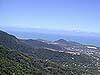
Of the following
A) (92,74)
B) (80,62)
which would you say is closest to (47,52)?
(80,62)

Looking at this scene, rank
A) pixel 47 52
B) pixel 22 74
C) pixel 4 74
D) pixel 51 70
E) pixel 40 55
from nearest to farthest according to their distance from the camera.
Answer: pixel 4 74, pixel 22 74, pixel 51 70, pixel 40 55, pixel 47 52

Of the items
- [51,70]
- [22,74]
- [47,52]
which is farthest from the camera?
[47,52]

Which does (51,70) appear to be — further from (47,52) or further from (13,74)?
(47,52)

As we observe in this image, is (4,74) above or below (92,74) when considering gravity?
above

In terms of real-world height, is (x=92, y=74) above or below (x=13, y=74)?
below

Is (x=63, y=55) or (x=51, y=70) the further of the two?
(x=63, y=55)

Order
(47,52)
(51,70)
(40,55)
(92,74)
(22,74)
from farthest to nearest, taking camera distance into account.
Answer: (47,52) → (40,55) → (92,74) → (51,70) → (22,74)

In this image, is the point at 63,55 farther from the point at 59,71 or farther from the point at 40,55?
the point at 59,71

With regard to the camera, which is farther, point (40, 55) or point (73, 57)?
point (73, 57)

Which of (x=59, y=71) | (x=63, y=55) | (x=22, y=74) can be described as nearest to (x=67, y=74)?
(x=59, y=71)
